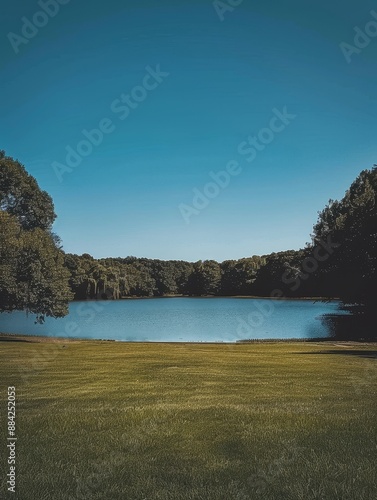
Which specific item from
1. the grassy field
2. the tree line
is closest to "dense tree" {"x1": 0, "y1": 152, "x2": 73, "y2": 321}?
the tree line

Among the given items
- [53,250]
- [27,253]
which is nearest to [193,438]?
[27,253]

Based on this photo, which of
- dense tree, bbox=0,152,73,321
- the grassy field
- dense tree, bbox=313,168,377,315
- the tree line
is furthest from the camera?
dense tree, bbox=313,168,377,315

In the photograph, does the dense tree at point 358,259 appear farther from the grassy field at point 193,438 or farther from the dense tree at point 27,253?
the grassy field at point 193,438

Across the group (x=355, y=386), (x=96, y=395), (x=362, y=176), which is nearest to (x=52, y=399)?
(x=96, y=395)

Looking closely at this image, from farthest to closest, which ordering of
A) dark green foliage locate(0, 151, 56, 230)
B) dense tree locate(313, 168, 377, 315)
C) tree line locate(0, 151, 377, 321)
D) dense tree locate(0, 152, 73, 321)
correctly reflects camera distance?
dense tree locate(313, 168, 377, 315) → dark green foliage locate(0, 151, 56, 230) → tree line locate(0, 151, 377, 321) → dense tree locate(0, 152, 73, 321)

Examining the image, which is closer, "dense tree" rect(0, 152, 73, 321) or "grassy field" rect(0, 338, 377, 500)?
"grassy field" rect(0, 338, 377, 500)

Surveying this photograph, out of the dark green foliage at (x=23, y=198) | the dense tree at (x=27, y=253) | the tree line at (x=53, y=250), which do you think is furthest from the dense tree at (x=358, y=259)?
the dark green foliage at (x=23, y=198)

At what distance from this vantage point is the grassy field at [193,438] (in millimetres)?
5805

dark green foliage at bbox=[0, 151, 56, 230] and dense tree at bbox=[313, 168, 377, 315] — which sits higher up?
dark green foliage at bbox=[0, 151, 56, 230]

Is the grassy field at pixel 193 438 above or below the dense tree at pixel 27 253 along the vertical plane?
below

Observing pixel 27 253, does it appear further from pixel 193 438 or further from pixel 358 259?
pixel 358 259

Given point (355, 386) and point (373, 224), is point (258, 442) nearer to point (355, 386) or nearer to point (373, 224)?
point (355, 386)

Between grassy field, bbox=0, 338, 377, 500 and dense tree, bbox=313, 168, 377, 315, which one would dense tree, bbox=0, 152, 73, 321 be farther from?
dense tree, bbox=313, 168, 377, 315

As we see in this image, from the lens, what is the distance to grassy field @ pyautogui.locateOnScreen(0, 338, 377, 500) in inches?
229
